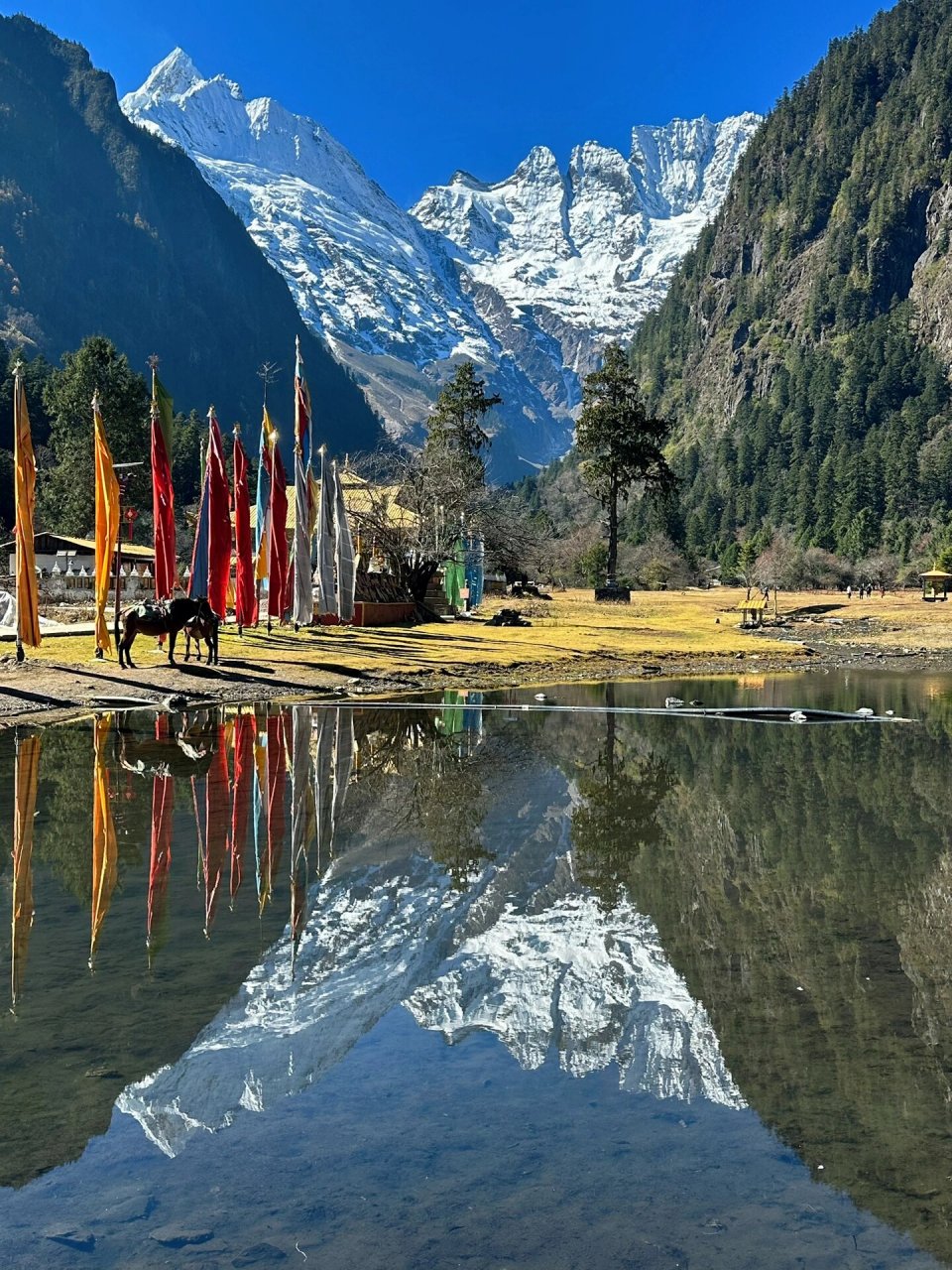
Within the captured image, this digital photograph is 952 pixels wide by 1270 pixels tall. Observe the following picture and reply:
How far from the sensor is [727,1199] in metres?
6.62

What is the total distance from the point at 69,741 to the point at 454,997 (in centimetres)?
1672

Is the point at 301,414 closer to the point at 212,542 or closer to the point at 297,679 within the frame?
the point at 212,542

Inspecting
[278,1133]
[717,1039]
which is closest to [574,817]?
[717,1039]

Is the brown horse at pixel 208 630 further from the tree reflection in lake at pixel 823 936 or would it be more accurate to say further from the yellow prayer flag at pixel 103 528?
the tree reflection in lake at pixel 823 936

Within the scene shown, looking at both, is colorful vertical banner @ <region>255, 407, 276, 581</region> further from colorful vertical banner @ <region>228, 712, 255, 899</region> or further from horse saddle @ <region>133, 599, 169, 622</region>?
colorful vertical banner @ <region>228, 712, 255, 899</region>

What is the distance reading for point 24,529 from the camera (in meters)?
32.7

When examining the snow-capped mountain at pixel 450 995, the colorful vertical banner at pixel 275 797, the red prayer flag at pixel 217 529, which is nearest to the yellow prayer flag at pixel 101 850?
the colorful vertical banner at pixel 275 797

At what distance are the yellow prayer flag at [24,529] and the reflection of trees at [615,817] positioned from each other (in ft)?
58.3

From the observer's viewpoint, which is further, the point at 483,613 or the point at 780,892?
the point at 483,613

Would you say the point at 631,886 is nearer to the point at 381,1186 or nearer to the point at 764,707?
the point at 381,1186

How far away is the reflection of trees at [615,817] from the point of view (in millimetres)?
13680

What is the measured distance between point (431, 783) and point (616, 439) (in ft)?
270

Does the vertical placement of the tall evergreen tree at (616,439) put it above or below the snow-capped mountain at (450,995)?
above

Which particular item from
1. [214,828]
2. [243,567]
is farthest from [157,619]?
[214,828]
